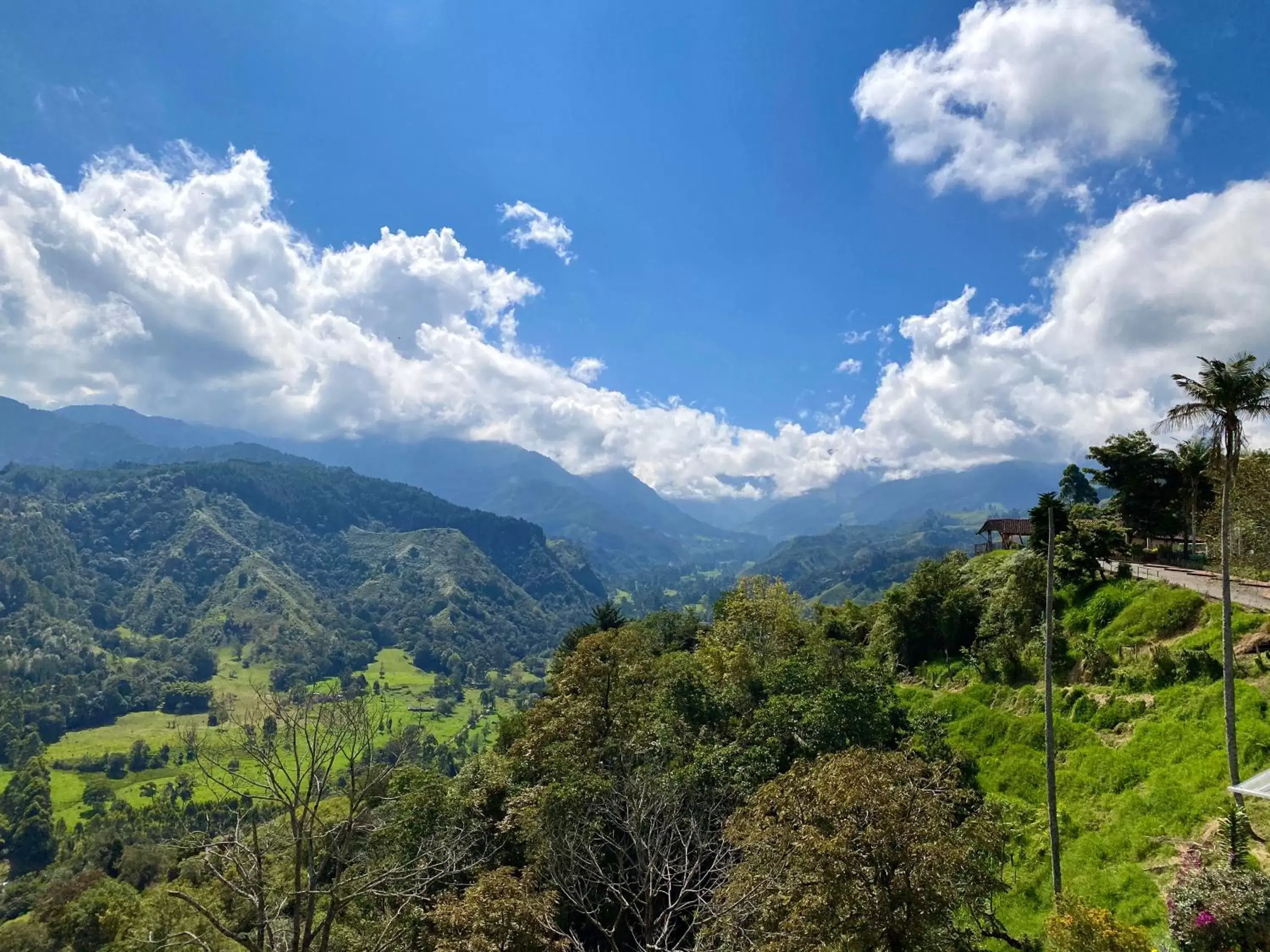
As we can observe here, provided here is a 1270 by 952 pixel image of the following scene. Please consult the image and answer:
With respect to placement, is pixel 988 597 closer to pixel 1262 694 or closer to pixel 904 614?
pixel 904 614

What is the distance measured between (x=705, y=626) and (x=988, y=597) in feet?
99.9

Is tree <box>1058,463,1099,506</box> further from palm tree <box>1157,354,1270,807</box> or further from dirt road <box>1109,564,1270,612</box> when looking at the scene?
palm tree <box>1157,354,1270,807</box>

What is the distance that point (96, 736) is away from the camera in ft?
567

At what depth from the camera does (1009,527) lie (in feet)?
203

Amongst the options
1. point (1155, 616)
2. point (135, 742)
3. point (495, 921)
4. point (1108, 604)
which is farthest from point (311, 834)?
point (135, 742)

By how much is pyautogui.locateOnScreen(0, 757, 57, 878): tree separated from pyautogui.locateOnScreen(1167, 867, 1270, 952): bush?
151617 millimetres

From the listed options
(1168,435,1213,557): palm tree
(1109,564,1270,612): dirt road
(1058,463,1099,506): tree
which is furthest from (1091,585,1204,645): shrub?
(1058,463,1099,506): tree

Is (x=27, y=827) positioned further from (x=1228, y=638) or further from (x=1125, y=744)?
(x=1228, y=638)

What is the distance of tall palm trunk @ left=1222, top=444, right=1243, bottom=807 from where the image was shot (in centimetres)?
1908

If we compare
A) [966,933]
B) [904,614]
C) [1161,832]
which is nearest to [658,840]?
[966,933]

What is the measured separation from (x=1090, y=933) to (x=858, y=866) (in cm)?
499

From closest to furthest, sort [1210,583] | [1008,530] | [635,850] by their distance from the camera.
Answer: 1. [635,850]
2. [1210,583]
3. [1008,530]

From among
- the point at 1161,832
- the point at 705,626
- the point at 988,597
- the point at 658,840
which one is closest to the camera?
the point at 1161,832

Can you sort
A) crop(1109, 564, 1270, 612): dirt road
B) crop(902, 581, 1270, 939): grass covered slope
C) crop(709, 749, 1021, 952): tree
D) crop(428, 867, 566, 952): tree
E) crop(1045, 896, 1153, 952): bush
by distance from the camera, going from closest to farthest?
crop(1045, 896, 1153, 952): bush
crop(709, 749, 1021, 952): tree
crop(428, 867, 566, 952): tree
crop(902, 581, 1270, 939): grass covered slope
crop(1109, 564, 1270, 612): dirt road
